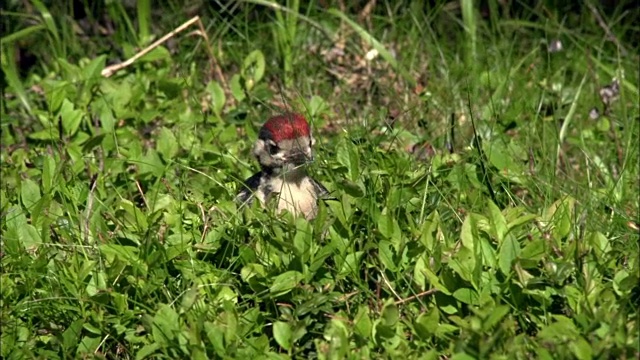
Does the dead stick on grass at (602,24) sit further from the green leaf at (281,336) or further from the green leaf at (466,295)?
the green leaf at (281,336)

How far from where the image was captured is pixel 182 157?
592cm

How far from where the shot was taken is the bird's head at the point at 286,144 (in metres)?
5.30

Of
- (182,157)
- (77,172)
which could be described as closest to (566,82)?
(182,157)

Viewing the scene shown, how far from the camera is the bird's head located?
5305 mm

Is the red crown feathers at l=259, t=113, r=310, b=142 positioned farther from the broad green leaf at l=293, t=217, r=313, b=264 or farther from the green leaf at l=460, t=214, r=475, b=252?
the green leaf at l=460, t=214, r=475, b=252

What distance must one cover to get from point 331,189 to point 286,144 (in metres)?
0.36

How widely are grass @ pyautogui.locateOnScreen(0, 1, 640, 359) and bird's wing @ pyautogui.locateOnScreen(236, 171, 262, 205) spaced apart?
0.27 feet

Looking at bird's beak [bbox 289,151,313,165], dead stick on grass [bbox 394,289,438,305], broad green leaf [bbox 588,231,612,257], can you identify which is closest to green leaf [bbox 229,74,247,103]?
bird's beak [bbox 289,151,313,165]

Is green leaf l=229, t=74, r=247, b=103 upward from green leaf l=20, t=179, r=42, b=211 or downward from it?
downward

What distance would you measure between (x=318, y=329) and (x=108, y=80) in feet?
9.01

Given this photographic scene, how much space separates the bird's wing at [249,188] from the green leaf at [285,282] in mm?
663

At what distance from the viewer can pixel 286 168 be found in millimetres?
5270

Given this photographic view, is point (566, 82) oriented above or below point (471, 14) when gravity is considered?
below

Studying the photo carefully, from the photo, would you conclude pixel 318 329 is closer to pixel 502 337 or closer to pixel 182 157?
pixel 502 337
